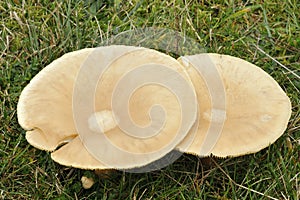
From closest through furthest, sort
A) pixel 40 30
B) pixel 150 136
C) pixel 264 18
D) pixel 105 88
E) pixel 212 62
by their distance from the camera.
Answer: pixel 150 136, pixel 105 88, pixel 212 62, pixel 40 30, pixel 264 18

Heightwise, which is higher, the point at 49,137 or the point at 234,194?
the point at 49,137

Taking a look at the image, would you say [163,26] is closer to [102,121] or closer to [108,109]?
[108,109]

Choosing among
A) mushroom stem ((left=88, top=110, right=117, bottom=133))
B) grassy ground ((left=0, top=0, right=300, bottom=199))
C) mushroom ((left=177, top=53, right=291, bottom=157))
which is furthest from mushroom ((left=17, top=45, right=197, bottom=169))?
grassy ground ((left=0, top=0, right=300, bottom=199))

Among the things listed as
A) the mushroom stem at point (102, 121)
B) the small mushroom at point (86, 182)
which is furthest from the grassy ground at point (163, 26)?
the mushroom stem at point (102, 121)

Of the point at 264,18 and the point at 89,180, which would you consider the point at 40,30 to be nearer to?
the point at 89,180

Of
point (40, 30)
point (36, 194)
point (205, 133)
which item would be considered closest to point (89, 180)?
point (36, 194)

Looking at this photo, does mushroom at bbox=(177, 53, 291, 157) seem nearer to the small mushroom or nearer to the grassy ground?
the grassy ground
